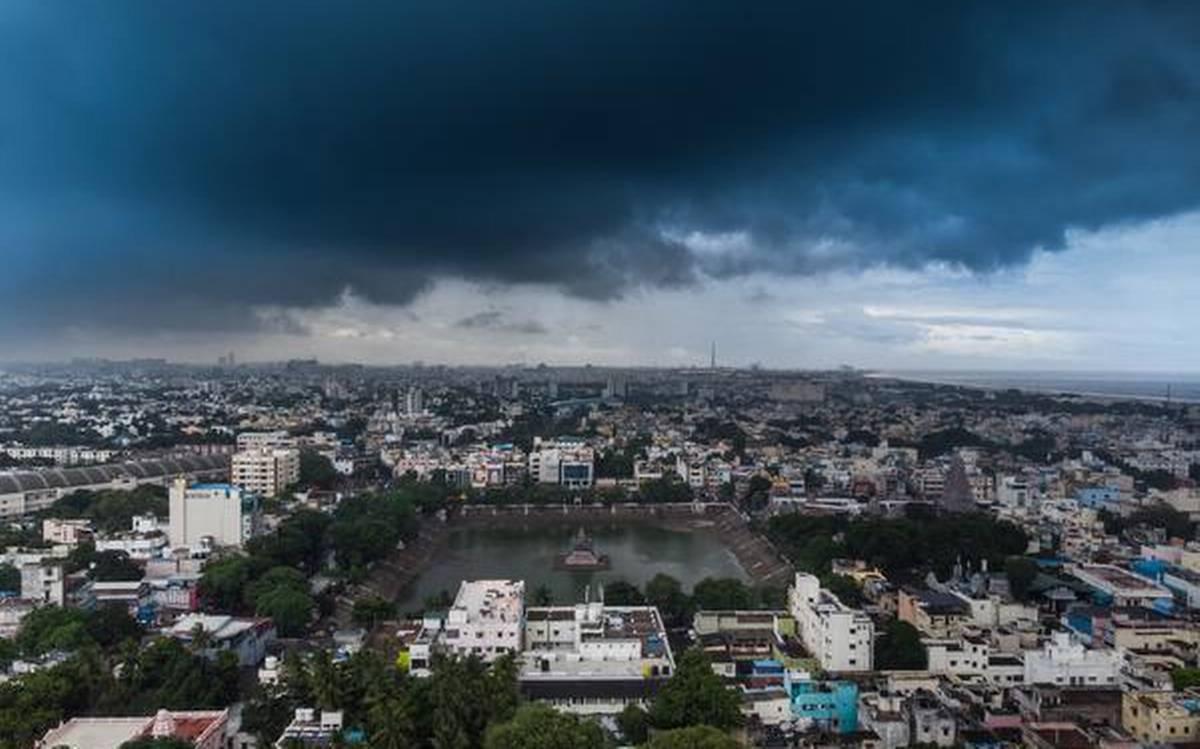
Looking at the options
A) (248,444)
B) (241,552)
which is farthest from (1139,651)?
(248,444)

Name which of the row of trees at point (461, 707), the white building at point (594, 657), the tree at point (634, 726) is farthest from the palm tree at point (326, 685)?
the tree at point (634, 726)

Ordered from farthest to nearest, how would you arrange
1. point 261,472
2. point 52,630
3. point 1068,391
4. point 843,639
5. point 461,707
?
point 1068,391, point 261,472, point 52,630, point 843,639, point 461,707

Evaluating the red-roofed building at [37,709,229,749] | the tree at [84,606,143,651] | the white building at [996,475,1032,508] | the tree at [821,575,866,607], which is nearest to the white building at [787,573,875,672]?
the tree at [821,575,866,607]

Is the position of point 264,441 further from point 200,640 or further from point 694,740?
point 694,740

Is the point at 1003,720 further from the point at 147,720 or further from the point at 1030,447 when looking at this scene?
the point at 1030,447

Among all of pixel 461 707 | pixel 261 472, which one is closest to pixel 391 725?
pixel 461 707

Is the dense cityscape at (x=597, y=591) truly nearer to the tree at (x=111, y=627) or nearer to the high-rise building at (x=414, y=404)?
the tree at (x=111, y=627)
